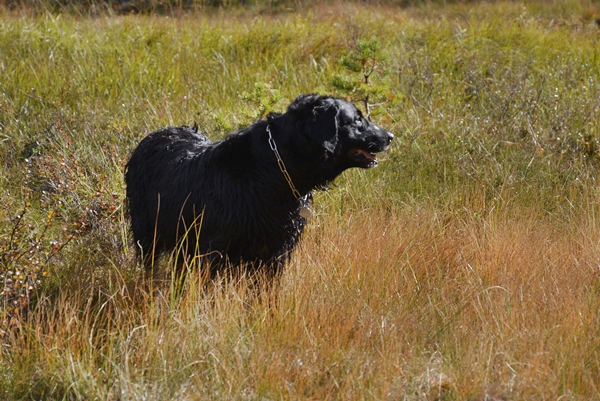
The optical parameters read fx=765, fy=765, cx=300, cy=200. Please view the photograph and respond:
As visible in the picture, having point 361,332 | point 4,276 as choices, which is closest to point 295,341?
point 361,332

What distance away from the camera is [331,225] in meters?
5.27

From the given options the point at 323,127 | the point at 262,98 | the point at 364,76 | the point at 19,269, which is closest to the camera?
the point at 19,269

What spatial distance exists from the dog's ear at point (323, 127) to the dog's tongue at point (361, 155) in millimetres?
193

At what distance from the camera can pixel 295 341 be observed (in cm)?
362

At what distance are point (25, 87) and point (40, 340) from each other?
15.0 feet

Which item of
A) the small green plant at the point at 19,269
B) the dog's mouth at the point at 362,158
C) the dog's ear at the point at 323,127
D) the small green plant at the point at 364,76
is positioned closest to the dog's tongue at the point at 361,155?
the dog's mouth at the point at 362,158

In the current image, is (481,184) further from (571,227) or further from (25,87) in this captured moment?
(25,87)

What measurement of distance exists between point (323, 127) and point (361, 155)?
0.35 m

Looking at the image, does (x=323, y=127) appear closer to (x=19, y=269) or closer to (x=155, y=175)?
(x=155, y=175)

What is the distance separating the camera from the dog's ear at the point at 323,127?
4.05 metres

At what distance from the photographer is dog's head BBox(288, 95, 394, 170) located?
406cm

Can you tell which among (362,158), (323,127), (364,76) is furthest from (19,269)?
(364,76)

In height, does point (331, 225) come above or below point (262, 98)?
below

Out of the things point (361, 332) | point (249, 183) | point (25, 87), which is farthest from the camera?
point (25, 87)
